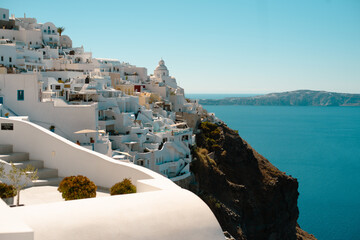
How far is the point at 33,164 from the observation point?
1308 cm

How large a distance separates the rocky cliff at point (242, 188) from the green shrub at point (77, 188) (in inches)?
1352

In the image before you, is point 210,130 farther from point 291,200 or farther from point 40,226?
point 40,226

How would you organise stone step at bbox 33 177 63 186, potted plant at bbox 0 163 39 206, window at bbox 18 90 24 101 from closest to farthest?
potted plant at bbox 0 163 39 206 → stone step at bbox 33 177 63 186 → window at bbox 18 90 24 101

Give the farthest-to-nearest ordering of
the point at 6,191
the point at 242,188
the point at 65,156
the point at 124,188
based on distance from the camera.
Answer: the point at 242,188
the point at 65,156
the point at 124,188
the point at 6,191

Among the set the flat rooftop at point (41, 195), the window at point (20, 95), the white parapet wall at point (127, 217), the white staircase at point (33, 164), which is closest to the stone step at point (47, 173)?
the white staircase at point (33, 164)

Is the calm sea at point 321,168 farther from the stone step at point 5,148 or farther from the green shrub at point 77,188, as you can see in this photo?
the green shrub at point 77,188

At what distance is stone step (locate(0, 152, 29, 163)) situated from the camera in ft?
42.1

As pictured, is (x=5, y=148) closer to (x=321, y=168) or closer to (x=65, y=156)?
(x=65, y=156)

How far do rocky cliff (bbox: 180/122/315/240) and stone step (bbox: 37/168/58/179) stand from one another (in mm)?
32103

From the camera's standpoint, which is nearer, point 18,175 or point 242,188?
point 18,175

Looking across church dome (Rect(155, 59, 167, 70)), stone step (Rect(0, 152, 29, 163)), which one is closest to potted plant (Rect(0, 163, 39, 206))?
stone step (Rect(0, 152, 29, 163))

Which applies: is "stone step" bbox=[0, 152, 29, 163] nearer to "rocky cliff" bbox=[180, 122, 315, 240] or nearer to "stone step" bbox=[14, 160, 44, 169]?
"stone step" bbox=[14, 160, 44, 169]

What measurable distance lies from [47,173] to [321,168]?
90.4m

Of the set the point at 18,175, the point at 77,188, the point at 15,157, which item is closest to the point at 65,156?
the point at 18,175
